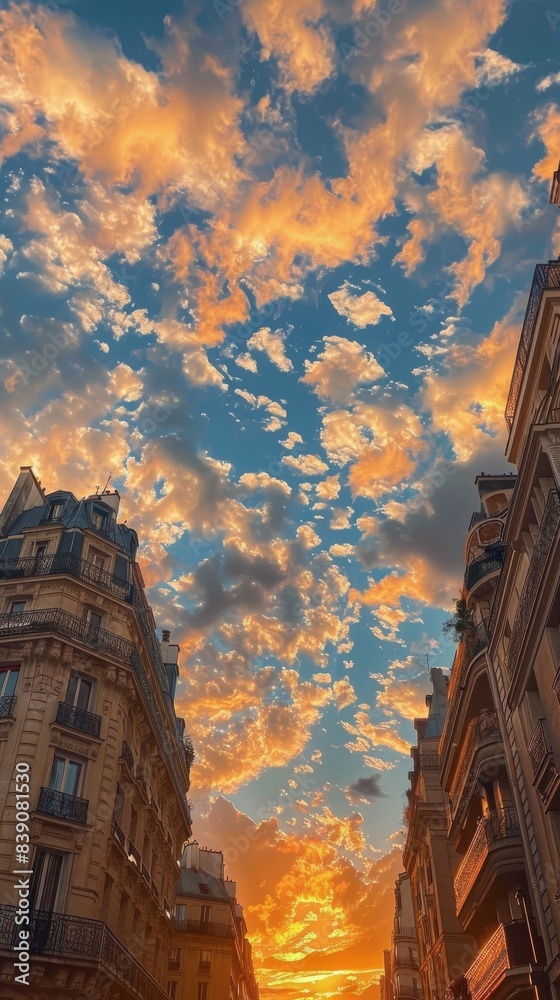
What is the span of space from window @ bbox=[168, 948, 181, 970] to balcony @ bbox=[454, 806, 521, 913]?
3422 cm

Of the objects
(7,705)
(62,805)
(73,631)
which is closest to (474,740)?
(62,805)

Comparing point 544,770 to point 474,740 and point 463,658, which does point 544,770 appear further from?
point 463,658

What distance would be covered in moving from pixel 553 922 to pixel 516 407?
1333cm

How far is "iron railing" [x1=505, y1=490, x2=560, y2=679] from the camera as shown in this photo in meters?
15.9

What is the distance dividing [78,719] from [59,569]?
6225 mm

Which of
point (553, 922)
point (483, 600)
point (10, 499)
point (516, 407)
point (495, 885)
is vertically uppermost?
point (10, 499)

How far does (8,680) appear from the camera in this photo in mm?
25438

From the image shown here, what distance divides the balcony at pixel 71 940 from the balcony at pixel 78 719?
18.6 feet

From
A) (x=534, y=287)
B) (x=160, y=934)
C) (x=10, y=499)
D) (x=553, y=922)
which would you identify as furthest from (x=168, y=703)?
(x=534, y=287)

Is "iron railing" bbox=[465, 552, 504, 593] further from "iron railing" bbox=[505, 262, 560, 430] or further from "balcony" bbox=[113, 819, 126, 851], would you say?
"balcony" bbox=[113, 819, 126, 851]

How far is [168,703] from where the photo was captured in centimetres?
3741

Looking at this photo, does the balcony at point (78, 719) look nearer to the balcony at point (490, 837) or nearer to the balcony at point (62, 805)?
the balcony at point (62, 805)

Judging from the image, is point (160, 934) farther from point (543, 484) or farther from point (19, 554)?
point (543, 484)

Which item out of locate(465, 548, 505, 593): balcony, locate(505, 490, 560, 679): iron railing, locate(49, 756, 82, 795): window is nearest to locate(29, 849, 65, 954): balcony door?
locate(49, 756, 82, 795): window
